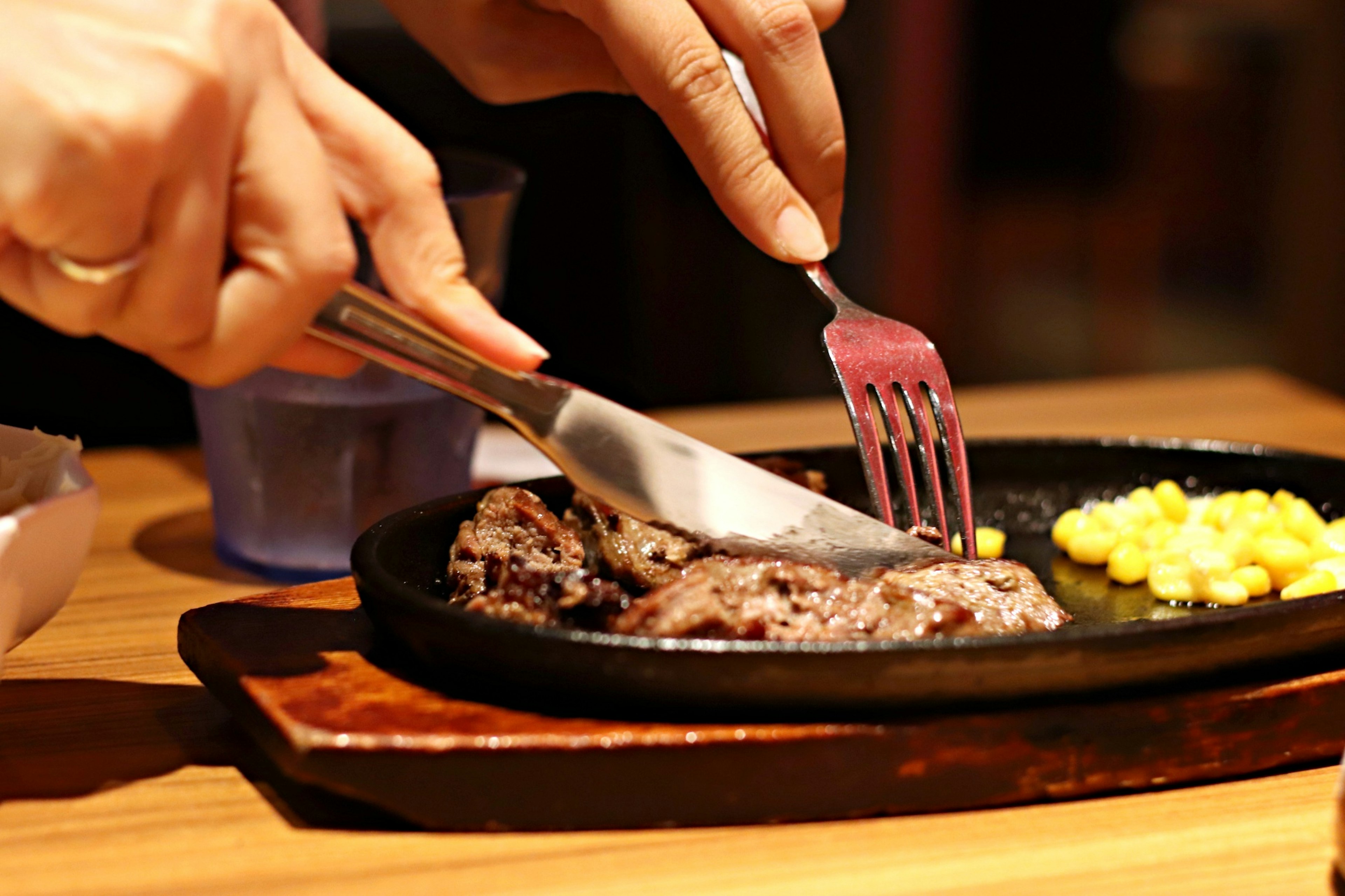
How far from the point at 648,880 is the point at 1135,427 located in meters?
1.99

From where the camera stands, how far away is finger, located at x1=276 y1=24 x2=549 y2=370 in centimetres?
127

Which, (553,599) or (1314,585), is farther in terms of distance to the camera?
(1314,585)

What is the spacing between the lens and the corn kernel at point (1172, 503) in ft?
6.26

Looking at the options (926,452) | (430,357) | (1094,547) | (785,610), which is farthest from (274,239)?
(1094,547)

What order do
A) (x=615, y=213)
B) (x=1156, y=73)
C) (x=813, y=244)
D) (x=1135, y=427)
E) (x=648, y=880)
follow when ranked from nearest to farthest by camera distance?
(x=648, y=880) < (x=813, y=244) < (x=1135, y=427) < (x=615, y=213) < (x=1156, y=73)

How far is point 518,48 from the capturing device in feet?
6.68

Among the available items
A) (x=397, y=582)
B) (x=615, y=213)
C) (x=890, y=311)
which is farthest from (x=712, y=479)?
(x=890, y=311)

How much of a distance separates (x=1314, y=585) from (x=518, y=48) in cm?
128

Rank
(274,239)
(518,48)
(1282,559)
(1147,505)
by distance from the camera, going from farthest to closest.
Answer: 1. (518,48)
2. (1147,505)
3. (1282,559)
4. (274,239)

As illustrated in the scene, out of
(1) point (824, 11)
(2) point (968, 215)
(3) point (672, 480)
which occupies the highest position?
(1) point (824, 11)

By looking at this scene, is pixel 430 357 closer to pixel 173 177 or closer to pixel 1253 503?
pixel 173 177

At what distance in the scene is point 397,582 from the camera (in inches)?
51.1

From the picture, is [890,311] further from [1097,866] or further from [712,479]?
[1097,866]

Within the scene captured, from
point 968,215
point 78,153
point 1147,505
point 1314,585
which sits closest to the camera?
point 78,153
